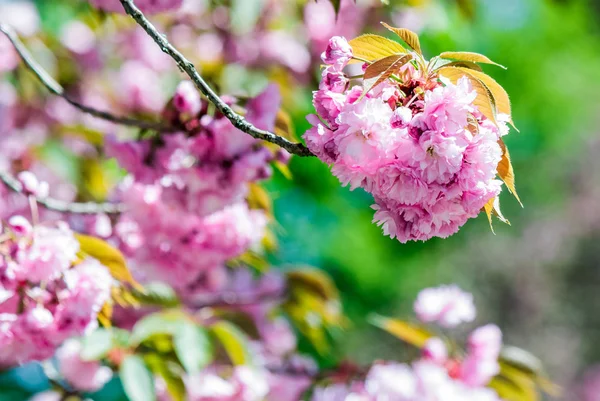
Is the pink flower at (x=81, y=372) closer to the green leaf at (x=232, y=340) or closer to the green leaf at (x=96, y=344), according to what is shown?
the green leaf at (x=96, y=344)

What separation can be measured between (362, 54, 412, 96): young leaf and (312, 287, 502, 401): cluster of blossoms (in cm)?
90

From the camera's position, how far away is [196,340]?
141 centimetres

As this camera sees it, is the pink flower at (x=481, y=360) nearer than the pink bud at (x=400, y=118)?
No

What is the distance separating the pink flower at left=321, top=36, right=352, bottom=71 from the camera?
0.78m

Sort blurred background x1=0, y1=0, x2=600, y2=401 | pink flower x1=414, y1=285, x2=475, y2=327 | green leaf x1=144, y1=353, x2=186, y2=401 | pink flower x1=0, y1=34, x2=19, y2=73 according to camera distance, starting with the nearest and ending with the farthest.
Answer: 1. green leaf x1=144, y1=353, x2=186, y2=401
2. pink flower x1=414, y1=285, x2=475, y2=327
3. pink flower x1=0, y1=34, x2=19, y2=73
4. blurred background x1=0, y1=0, x2=600, y2=401

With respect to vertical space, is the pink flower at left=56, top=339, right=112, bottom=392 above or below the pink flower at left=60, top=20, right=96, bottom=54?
below

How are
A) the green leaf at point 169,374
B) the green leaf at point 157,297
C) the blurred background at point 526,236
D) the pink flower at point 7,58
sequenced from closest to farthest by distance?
the green leaf at point 169,374 < the green leaf at point 157,297 < the pink flower at point 7,58 < the blurred background at point 526,236

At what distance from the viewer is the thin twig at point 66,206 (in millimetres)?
1252

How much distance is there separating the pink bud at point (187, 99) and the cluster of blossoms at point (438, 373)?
0.66 metres

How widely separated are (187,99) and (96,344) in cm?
48

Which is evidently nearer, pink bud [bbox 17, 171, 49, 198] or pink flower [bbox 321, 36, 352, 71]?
pink flower [bbox 321, 36, 352, 71]

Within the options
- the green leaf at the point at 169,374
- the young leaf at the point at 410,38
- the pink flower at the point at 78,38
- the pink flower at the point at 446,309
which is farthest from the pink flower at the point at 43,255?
the pink flower at the point at 78,38

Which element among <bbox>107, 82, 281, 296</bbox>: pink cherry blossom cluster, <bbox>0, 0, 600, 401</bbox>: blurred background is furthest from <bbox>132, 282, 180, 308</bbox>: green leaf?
<bbox>0, 0, 600, 401</bbox>: blurred background

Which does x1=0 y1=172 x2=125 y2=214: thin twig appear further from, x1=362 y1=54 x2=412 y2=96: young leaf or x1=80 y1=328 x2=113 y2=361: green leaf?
x1=362 y1=54 x2=412 y2=96: young leaf
